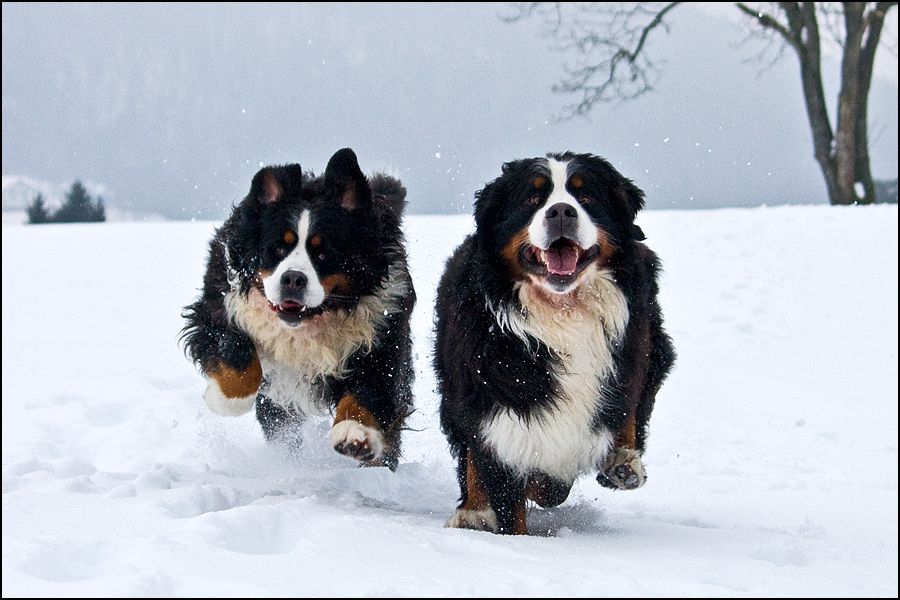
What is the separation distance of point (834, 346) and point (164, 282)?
7973 mm

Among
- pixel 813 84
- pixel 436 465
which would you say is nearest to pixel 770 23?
pixel 813 84

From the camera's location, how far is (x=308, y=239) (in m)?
4.88

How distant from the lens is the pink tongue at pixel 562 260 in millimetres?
4242

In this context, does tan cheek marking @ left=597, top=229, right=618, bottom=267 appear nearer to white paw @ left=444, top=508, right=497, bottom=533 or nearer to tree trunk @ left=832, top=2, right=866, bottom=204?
white paw @ left=444, top=508, right=497, bottom=533

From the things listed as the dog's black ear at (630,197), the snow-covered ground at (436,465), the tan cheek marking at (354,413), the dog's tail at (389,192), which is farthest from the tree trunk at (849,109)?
the tan cheek marking at (354,413)

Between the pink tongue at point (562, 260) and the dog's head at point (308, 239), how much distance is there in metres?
1.19

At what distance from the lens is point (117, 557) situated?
322 centimetres

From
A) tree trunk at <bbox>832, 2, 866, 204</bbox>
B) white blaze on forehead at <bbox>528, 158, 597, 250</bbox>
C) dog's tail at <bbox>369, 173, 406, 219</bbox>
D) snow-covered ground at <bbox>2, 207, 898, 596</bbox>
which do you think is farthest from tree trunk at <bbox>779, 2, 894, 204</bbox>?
white blaze on forehead at <bbox>528, 158, 597, 250</bbox>

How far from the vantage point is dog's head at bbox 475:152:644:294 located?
417cm

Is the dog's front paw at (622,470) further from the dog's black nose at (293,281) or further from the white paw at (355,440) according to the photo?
the dog's black nose at (293,281)

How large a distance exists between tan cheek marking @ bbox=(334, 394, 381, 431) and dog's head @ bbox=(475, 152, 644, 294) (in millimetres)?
1069

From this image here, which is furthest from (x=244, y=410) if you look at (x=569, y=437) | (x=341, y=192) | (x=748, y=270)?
(x=748, y=270)

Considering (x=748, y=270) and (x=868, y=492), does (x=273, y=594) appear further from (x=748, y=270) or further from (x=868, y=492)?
(x=748, y=270)

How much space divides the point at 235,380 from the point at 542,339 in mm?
1584
